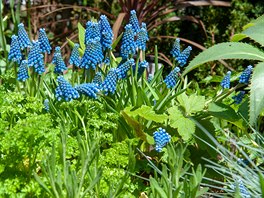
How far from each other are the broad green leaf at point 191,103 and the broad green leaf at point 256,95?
0.32 meters

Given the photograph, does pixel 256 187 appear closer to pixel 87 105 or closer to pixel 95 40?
pixel 87 105

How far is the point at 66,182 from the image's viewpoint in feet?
5.93

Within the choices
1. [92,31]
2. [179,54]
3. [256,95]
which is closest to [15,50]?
[92,31]

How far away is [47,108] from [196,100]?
2.05ft

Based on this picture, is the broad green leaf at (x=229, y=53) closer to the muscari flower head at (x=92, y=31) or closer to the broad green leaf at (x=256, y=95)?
the broad green leaf at (x=256, y=95)

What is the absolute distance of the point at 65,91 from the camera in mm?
2451

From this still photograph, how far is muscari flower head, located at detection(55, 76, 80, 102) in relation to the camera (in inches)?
96.0

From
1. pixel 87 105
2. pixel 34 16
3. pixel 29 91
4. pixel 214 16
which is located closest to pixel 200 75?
pixel 214 16

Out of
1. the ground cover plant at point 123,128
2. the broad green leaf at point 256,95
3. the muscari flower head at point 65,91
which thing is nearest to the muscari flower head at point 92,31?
the ground cover plant at point 123,128

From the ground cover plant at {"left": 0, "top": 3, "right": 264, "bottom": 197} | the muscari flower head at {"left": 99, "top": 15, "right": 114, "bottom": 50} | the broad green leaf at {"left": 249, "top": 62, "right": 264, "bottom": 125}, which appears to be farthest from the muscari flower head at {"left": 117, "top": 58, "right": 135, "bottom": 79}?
the broad green leaf at {"left": 249, "top": 62, "right": 264, "bottom": 125}

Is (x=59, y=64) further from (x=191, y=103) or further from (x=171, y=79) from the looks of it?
(x=191, y=103)

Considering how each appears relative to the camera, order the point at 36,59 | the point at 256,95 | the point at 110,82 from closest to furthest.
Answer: the point at 256,95
the point at 110,82
the point at 36,59

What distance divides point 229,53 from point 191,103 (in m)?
0.29

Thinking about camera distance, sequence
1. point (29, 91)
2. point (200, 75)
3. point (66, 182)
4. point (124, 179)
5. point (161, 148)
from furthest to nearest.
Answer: point (200, 75), point (29, 91), point (161, 148), point (124, 179), point (66, 182)
